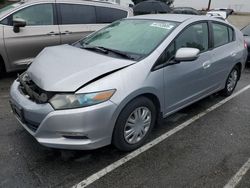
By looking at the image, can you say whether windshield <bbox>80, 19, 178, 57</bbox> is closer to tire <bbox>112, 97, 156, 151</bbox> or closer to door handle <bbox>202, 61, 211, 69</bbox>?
tire <bbox>112, 97, 156, 151</bbox>

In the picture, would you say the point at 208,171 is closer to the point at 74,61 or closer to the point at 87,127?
the point at 87,127

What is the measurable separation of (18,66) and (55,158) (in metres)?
3.33

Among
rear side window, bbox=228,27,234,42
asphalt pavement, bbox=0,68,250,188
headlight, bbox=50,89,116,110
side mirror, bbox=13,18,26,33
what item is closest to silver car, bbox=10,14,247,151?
headlight, bbox=50,89,116,110

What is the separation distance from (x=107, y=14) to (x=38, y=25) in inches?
71.9

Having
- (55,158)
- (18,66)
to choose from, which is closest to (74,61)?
(55,158)

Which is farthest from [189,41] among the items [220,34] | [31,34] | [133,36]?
[31,34]

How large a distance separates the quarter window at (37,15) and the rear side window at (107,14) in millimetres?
1218

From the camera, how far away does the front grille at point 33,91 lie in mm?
3010

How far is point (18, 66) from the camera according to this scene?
6031mm

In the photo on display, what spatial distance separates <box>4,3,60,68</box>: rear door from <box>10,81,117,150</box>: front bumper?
122 inches

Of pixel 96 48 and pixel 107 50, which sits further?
pixel 96 48

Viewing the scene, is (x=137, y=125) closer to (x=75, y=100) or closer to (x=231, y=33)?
(x=75, y=100)

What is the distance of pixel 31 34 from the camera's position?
6016 millimetres

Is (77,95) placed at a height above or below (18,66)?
above
